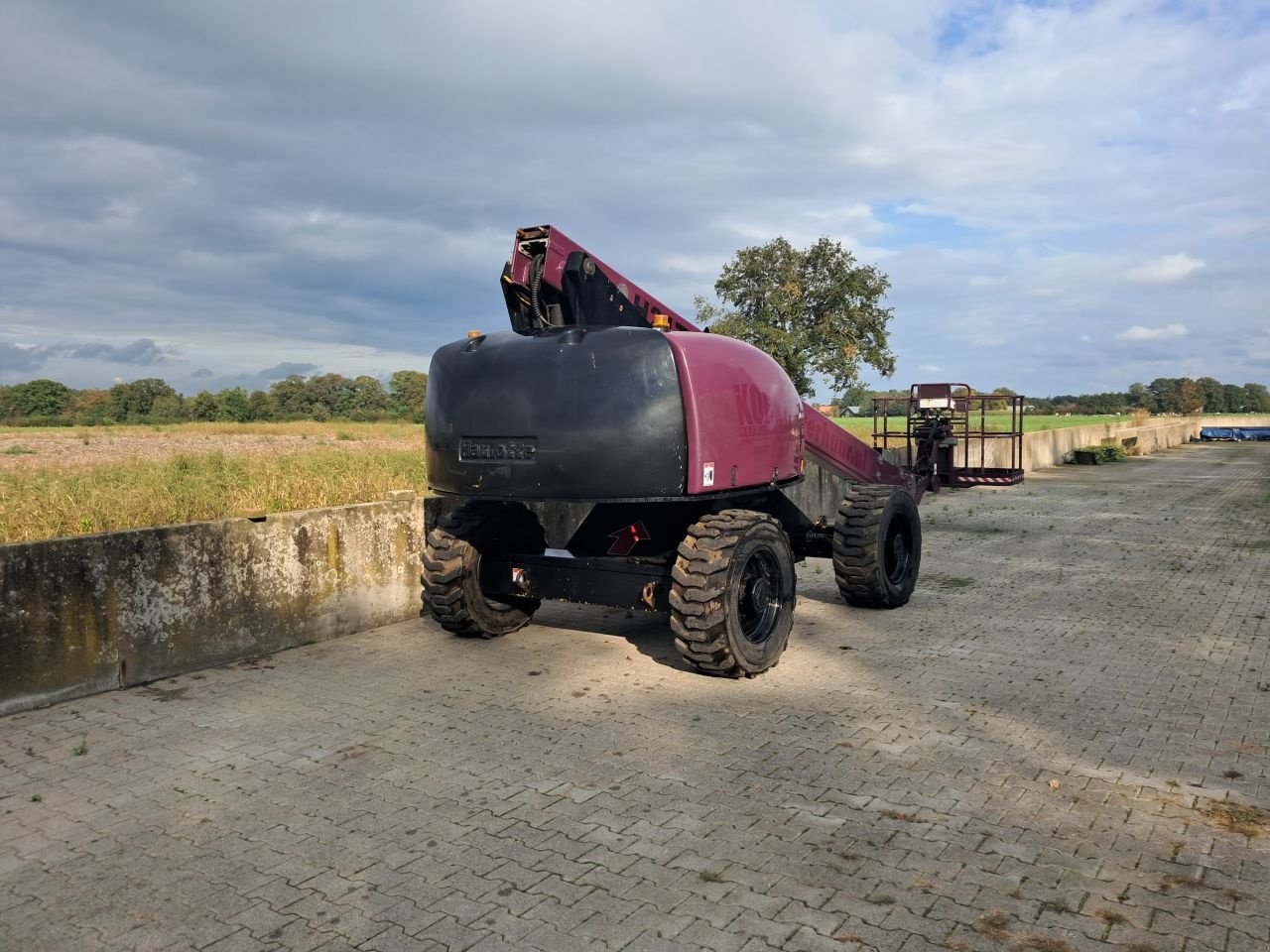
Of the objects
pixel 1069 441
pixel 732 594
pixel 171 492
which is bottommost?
pixel 732 594

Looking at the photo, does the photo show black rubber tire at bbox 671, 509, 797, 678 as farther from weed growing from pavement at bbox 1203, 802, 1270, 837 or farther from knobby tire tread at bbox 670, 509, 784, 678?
weed growing from pavement at bbox 1203, 802, 1270, 837

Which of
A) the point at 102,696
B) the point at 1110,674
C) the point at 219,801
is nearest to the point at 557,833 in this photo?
the point at 219,801

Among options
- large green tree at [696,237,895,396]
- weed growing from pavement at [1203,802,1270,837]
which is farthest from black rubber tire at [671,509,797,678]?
large green tree at [696,237,895,396]

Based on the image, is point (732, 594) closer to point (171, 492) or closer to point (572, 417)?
point (572, 417)

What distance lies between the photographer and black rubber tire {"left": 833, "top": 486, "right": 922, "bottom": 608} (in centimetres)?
799

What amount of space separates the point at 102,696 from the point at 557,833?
3717 millimetres

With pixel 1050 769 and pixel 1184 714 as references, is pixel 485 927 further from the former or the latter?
pixel 1184 714

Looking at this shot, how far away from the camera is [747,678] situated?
20.5ft

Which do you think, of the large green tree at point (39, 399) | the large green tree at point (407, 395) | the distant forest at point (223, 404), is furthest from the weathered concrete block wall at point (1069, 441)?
the large green tree at point (39, 399)

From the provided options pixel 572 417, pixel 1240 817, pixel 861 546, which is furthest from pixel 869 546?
pixel 1240 817

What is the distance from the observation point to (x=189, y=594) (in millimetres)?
6379

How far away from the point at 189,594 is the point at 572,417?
3.08 meters

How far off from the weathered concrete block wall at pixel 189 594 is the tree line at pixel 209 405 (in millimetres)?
39507

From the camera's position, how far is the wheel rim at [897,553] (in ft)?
28.4
